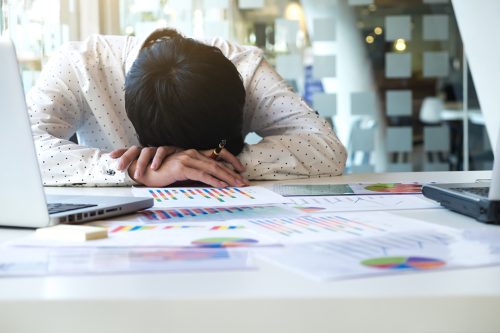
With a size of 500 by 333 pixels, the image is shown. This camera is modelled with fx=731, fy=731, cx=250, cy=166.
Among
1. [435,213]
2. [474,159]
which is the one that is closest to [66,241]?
[435,213]

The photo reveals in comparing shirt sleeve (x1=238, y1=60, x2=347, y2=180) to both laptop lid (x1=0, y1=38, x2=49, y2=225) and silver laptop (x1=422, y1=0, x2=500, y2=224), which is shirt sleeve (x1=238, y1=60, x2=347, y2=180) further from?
laptop lid (x1=0, y1=38, x2=49, y2=225)

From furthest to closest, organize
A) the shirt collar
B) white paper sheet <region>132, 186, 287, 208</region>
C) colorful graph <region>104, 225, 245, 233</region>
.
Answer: the shirt collar
white paper sheet <region>132, 186, 287, 208</region>
colorful graph <region>104, 225, 245, 233</region>

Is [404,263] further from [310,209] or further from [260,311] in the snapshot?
[310,209]

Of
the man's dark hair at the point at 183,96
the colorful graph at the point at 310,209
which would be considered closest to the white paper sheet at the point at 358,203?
the colorful graph at the point at 310,209

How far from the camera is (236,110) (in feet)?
5.90

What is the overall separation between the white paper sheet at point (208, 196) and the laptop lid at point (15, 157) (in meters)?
0.29

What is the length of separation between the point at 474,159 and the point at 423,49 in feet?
2.33

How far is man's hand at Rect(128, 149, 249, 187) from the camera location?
1599 millimetres

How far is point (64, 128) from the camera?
1.93m

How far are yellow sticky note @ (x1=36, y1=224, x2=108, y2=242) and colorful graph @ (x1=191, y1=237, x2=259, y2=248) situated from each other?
126 millimetres

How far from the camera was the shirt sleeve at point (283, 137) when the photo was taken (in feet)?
5.77

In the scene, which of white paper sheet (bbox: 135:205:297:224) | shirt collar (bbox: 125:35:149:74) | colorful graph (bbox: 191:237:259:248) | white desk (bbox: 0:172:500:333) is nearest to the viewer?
white desk (bbox: 0:172:500:333)

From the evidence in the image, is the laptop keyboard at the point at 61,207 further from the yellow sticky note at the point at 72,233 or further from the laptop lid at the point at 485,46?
the laptop lid at the point at 485,46

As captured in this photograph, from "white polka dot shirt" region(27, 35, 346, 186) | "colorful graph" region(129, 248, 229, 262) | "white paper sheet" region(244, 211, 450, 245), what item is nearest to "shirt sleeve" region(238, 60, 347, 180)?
"white polka dot shirt" region(27, 35, 346, 186)
